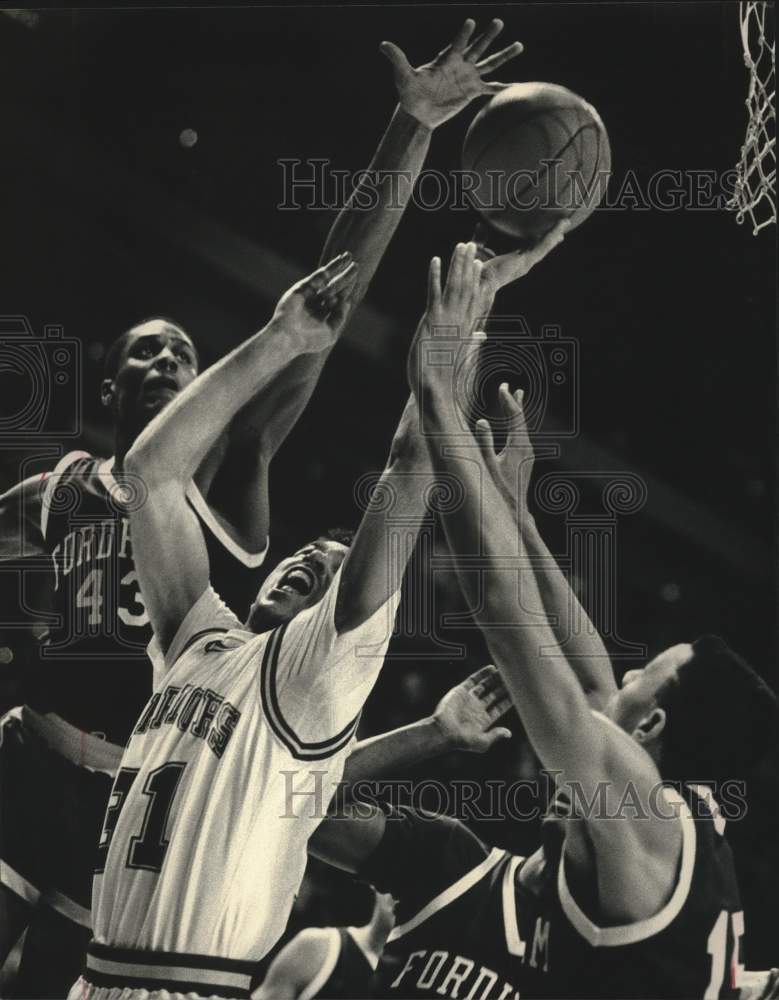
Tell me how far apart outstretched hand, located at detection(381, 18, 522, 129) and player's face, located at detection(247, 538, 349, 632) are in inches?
37.0

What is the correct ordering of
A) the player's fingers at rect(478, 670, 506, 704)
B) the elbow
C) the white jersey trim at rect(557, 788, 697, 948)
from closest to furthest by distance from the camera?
the white jersey trim at rect(557, 788, 697, 948)
the player's fingers at rect(478, 670, 506, 704)
the elbow

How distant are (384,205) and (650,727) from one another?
1230mm

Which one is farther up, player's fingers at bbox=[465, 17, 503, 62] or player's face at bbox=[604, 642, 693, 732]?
player's fingers at bbox=[465, 17, 503, 62]

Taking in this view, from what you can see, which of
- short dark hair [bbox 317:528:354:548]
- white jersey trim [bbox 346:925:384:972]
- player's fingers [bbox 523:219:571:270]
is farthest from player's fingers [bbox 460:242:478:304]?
white jersey trim [bbox 346:925:384:972]

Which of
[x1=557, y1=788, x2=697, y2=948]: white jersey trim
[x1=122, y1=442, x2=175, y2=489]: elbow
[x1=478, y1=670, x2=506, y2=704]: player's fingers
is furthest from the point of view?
[x1=122, y1=442, x2=175, y2=489]: elbow

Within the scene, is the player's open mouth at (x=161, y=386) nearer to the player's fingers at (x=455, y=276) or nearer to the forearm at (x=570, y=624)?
the player's fingers at (x=455, y=276)

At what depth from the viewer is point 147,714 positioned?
7.95ft

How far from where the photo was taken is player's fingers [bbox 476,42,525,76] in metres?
2.49

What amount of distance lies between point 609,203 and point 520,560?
2.60 feet

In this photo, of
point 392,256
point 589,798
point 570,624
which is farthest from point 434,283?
point 589,798

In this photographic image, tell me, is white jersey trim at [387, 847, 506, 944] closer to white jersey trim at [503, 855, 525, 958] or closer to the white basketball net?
white jersey trim at [503, 855, 525, 958]

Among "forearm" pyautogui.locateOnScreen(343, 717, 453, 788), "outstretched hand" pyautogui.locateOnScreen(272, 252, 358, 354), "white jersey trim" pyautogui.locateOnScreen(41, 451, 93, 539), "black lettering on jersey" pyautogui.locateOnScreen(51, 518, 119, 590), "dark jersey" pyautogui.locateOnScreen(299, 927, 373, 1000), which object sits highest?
"outstretched hand" pyautogui.locateOnScreen(272, 252, 358, 354)

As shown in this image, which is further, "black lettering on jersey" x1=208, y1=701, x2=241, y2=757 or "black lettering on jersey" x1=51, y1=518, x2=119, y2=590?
"black lettering on jersey" x1=51, y1=518, x2=119, y2=590

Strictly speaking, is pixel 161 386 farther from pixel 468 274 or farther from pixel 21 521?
pixel 468 274
